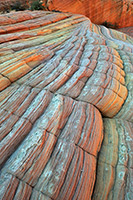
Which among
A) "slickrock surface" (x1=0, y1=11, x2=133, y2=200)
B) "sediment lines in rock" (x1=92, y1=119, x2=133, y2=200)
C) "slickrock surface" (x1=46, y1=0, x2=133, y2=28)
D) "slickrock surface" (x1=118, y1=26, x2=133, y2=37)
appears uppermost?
"slickrock surface" (x1=46, y1=0, x2=133, y2=28)

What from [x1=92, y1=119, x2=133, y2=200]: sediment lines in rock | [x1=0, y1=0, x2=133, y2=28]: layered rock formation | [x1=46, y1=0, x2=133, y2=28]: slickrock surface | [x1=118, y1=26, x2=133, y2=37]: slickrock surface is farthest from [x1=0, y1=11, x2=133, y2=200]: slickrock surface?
[x1=118, y1=26, x2=133, y2=37]: slickrock surface

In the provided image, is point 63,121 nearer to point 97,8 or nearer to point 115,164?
point 115,164

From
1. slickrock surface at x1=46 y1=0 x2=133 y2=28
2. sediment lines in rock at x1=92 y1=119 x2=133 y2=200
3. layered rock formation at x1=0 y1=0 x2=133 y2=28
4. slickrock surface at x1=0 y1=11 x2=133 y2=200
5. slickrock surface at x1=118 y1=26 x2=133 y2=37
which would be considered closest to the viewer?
slickrock surface at x1=0 y1=11 x2=133 y2=200

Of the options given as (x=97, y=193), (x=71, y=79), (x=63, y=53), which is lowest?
(x=97, y=193)

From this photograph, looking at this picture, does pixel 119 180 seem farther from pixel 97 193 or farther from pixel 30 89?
pixel 30 89

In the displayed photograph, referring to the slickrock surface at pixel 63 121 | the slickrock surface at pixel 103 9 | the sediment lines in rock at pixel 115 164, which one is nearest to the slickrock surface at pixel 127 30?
the slickrock surface at pixel 103 9

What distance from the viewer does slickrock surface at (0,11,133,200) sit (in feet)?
8.59

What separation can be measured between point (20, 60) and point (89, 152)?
3836 mm

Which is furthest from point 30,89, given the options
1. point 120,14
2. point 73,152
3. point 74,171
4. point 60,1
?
point 120,14

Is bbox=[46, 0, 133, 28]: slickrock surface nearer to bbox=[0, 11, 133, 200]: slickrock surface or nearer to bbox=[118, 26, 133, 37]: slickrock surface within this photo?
bbox=[118, 26, 133, 37]: slickrock surface

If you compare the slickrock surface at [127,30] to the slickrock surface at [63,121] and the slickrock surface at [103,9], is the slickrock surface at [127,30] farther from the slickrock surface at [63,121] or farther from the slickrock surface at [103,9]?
the slickrock surface at [63,121]

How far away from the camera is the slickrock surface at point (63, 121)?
2619 millimetres

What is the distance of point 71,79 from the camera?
4668 millimetres

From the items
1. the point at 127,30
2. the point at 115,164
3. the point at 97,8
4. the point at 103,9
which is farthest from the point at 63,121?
the point at 127,30
